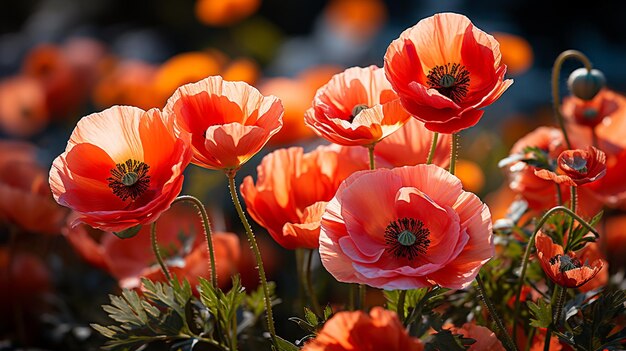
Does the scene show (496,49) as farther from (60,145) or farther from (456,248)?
(60,145)

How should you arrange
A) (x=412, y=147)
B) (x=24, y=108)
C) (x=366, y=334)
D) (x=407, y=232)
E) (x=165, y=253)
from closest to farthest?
(x=366, y=334) < (x=407, y=232) < (x=412, y=147) < (x=165, y=253) < (x=24, y=108)

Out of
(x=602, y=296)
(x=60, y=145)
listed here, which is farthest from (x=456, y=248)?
(x=60, y=145)

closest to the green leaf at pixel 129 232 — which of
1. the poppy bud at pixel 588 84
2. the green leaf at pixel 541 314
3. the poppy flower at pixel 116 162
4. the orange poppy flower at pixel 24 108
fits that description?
the poppy flower at pixel 116 162

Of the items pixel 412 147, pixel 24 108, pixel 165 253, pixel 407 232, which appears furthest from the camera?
pixel 24 108

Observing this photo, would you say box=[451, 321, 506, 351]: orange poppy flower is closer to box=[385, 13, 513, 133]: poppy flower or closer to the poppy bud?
box=[385, 13, 513, 133]: poppy flower

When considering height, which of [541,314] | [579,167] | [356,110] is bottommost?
[541,314]

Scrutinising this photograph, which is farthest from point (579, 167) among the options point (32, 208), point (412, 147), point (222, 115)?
point (32, 208)

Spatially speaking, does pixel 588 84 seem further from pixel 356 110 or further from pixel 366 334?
pixel 366 334
